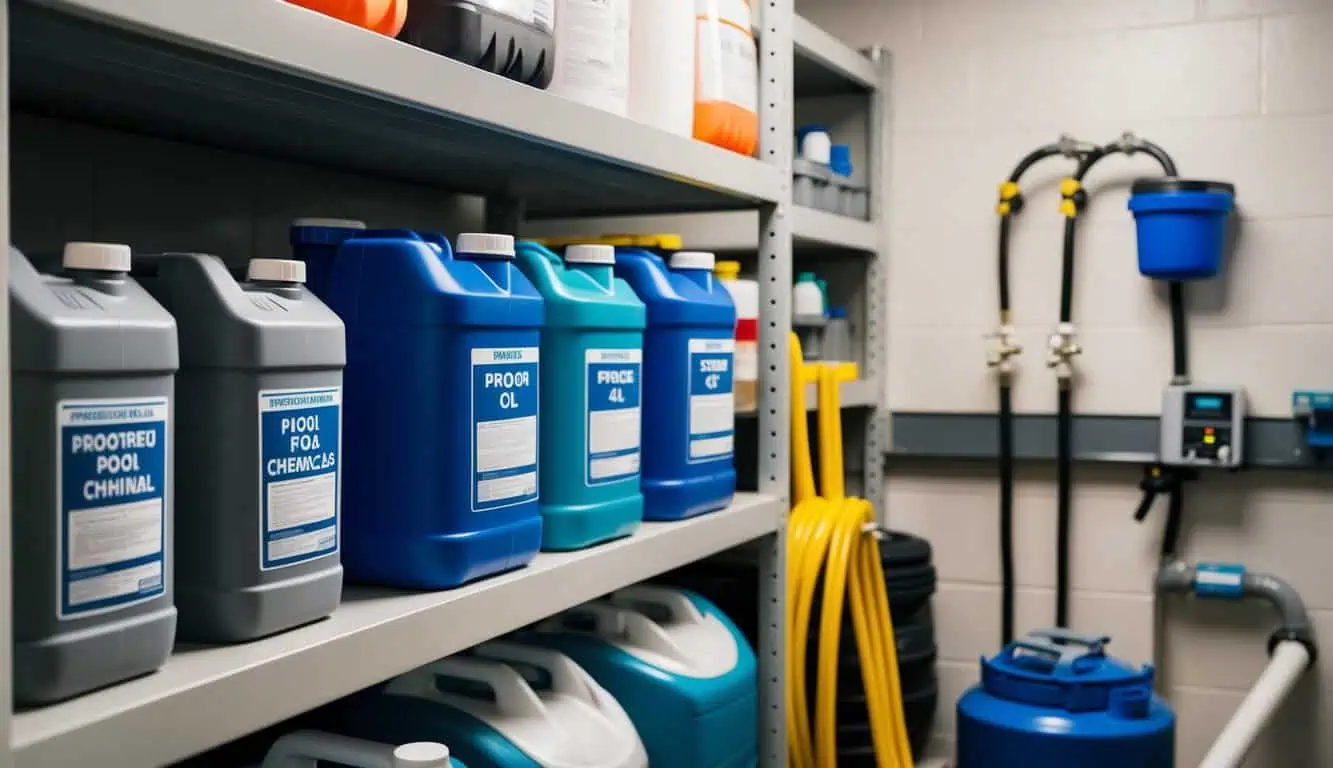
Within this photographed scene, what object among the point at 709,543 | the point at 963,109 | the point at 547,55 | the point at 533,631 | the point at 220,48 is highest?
the point at 963,109

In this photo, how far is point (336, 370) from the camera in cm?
104

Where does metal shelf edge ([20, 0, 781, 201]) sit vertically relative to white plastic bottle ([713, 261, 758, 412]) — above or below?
above

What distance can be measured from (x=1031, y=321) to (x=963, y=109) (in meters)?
0.52

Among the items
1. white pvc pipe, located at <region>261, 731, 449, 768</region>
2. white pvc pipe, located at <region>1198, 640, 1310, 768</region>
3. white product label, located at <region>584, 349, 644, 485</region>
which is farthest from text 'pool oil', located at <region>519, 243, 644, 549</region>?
white pvc pipe, located at <region>1198, 640, 1310, 768</region>

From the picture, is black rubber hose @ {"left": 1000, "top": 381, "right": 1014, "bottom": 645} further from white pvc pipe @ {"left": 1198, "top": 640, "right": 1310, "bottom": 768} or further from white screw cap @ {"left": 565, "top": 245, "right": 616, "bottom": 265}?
white screw cap @ {"left": 565, "top": 245, "right": 616, "bottom": 265}

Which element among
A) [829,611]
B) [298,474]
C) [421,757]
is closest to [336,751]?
[421,757]

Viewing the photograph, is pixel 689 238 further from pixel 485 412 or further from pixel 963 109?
pixel 485 412

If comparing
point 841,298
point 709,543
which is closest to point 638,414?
point 709,543

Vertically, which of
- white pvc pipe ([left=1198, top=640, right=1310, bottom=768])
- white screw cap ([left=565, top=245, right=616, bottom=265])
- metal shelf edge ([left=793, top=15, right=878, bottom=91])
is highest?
metal shelf edge ([left=793, top=15, right=878, bottom=91])

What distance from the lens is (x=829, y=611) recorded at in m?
2.19

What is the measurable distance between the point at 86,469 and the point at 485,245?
0.51 m

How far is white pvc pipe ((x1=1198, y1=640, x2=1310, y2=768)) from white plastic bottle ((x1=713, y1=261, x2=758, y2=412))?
1047mm

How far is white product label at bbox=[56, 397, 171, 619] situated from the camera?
31.2 inches

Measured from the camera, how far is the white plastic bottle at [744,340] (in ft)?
6.53
